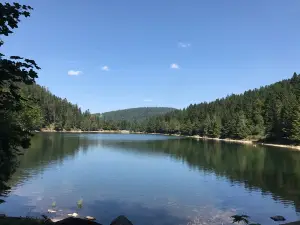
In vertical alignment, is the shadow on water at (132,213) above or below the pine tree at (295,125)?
below

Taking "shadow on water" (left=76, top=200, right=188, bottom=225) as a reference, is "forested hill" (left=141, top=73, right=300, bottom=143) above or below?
above

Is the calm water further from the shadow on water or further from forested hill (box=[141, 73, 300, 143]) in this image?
forested hill (box=[141, 73, 300, 143])

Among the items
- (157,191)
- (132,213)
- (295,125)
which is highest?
(295,125)

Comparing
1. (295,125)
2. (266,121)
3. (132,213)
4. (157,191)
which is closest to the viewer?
(132,213)

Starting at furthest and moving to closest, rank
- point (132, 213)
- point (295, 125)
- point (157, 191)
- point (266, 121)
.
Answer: point (266, 121)
point (295, 125)
point (157, 191)
point (132, 213)

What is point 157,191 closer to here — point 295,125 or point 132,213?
point 132,213

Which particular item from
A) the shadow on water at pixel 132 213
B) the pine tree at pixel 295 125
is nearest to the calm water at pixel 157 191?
the shadow on water at pixel 132 213

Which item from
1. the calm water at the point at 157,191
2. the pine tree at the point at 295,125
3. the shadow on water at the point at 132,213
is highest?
the pine tree at the point at 295,125

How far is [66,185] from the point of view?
4278 centimetres

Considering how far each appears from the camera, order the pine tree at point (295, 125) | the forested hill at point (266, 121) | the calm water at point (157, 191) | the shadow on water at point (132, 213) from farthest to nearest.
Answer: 1. the forested hill at point (266, 121)
2. the pine tree at point (295, 125)
3. the calm water at point (157, 191)
4. the shadow on water at point (132, 213)

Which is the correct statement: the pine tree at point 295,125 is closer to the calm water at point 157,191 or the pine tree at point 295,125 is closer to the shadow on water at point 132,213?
the calm water at point 157,191

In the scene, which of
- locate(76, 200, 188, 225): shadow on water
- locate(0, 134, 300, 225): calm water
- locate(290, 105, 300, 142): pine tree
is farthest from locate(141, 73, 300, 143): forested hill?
locate(76, 200, 188, 225): shadow on water

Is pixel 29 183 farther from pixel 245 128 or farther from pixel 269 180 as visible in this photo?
pixel 245 128

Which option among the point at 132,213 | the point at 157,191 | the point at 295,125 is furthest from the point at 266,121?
the point at 132,213
